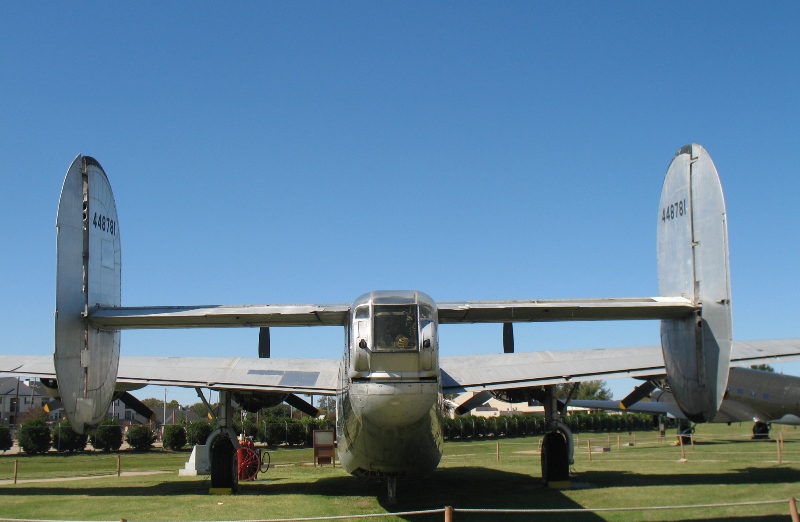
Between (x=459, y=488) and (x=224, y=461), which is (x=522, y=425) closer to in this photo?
(x=459, y=488)

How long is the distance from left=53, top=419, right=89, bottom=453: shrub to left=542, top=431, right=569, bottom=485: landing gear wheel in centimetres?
3778

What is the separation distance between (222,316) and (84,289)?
300 cm

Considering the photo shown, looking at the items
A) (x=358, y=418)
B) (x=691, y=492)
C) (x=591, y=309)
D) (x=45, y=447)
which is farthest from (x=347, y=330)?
(x=45, y=447)

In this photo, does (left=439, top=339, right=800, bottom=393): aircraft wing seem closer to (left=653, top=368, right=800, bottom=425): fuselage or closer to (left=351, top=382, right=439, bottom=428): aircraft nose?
(left=351, top=382, right=439, bottom=428): aircraft nose

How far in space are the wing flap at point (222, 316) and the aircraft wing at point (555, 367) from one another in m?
5.07

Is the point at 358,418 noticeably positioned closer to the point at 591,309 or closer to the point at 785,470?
the point at 591,309

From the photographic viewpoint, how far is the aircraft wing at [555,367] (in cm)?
1634

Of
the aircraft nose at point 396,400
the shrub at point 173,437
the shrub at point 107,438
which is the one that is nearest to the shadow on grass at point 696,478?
the aircraft nose at point 396,400

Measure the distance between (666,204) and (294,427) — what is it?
41794 millimetres

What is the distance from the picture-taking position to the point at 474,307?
11.4m

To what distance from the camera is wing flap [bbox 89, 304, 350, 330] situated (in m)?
11.7

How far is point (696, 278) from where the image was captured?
12133 millimetres

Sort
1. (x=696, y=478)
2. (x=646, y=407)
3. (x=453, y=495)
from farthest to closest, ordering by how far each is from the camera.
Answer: (x=646, y=407), (x=696, y=478), (x=453, y=495)

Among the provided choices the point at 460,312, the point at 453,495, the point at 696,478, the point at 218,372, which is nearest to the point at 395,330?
the point at 460,312
